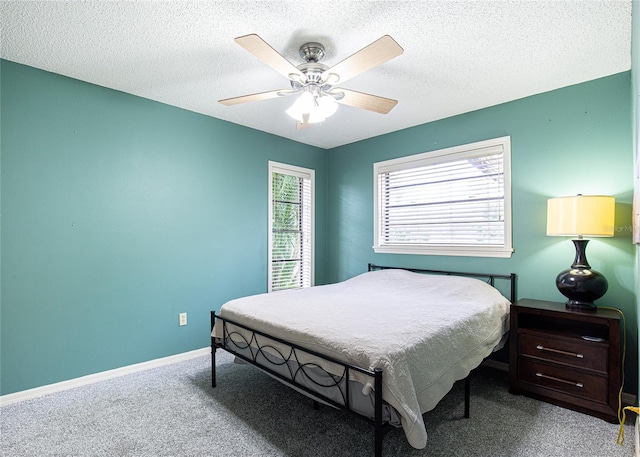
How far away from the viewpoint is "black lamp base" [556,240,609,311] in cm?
238

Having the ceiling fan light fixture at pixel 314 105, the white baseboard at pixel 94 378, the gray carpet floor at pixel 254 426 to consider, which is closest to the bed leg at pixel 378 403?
the gray carpet floor at pixel 254 426

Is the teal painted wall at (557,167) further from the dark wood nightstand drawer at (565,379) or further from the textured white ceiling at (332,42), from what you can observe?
the dark wood nightstand drawer at (565,379)

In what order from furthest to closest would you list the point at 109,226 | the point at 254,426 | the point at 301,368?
the point at 109,226 < the point at 254,426 < the point at 301,368

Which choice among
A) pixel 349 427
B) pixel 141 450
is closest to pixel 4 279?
pixel 141 450

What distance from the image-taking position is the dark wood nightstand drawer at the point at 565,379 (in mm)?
2211

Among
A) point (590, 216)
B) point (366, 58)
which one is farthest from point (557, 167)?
point (366, 58)

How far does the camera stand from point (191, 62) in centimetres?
243

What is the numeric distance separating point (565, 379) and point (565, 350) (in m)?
0.20

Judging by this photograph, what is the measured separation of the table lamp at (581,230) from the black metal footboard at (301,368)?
5.88ft

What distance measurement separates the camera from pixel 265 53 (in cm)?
183

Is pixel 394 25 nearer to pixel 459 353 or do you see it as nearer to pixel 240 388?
pixel 459 353

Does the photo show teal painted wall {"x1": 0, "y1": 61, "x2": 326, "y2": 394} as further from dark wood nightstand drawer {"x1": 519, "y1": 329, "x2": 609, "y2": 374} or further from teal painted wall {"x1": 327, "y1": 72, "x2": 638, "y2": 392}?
dark wood nightstand drawer {"x1": 519, "y1": 329, "x2": 609, "y2": 374}

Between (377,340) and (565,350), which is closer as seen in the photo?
(377,340)

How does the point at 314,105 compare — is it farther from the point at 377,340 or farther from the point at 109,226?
the point at 109,226
